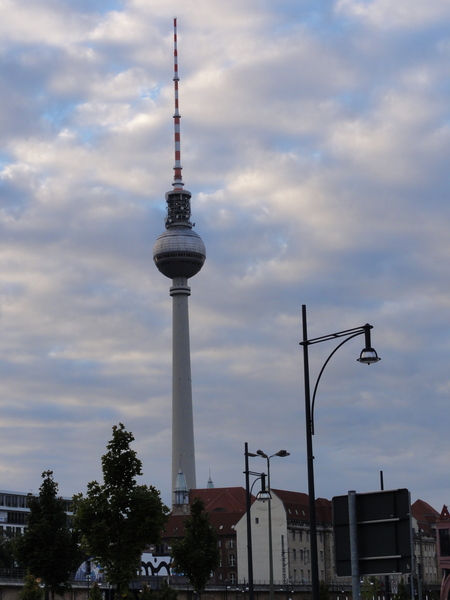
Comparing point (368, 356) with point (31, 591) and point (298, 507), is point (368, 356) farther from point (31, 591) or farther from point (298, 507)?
point (298, 507)

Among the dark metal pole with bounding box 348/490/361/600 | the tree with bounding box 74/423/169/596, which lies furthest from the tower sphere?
the dark metal pole with bounding box 348/490/361/600

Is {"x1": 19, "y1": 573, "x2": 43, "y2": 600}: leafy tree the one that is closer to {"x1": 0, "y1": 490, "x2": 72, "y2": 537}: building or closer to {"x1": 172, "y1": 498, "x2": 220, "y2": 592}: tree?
{"x1": 172, "y1": 498, "x2": 220, "y2": 592}: tree

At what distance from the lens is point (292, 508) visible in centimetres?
15612

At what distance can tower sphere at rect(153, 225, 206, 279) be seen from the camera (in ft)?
641

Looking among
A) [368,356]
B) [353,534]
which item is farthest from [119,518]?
[353,534]

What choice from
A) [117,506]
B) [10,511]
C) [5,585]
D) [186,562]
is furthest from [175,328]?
[117,506]

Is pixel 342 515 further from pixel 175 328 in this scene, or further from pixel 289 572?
pixel 175 328

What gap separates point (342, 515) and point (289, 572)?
142102 millimetres

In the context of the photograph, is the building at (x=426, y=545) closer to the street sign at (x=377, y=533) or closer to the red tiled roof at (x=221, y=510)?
the red tiled roof at (x=221, y=510)

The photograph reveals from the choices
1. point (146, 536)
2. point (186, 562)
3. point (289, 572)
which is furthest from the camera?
point (289, 572)

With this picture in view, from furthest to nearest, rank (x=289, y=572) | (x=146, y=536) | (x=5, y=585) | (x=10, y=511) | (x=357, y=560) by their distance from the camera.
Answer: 1. (x=10, y=511)
2. (x=289, y=572)
3. (x=5, y=585)
4. (x=146, y=536)
5. (x=357, y=560)

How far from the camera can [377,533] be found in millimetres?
13016

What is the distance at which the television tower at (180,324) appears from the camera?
187 meters

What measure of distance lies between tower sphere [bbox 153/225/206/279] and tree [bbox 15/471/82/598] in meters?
140
